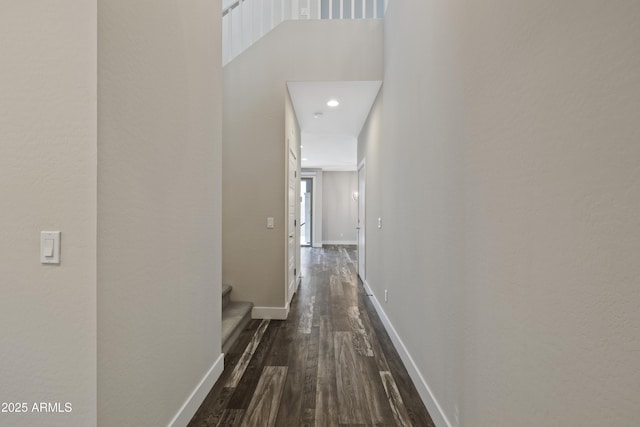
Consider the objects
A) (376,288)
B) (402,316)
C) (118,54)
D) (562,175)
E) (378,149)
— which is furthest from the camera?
(376,288)

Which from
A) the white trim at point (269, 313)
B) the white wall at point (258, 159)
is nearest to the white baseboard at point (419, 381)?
Result: the white trim at point (269, 313)

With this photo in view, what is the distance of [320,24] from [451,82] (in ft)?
7.41

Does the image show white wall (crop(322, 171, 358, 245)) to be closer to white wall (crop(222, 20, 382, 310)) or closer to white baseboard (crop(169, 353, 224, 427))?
white wall (crop(222, 20, 382, 310))

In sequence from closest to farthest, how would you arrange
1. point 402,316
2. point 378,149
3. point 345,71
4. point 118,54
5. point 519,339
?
point 519,339, point 118,54, point 402,316, point 345,71, point 378,149

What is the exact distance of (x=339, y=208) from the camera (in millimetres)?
10023

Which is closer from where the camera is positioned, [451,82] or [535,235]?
[535,235]

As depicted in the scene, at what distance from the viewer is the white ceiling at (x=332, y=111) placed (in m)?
3.24

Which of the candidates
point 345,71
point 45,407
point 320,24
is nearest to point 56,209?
point 45,407

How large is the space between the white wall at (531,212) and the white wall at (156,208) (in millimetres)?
1378

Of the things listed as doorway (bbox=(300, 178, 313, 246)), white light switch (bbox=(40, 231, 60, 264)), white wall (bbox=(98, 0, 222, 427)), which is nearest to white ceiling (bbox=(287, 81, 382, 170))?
white wall (bbox=(98, 0, 222, 427))

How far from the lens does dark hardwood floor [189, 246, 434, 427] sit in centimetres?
169

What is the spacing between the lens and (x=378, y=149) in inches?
131

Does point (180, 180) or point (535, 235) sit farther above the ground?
point (180, 180)

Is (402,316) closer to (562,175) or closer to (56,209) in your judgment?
(562,175)
